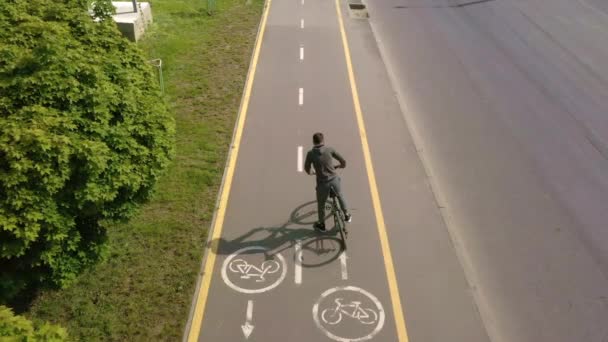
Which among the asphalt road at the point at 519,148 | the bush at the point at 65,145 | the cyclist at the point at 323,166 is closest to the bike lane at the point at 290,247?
the cyclist at the point at 323,166

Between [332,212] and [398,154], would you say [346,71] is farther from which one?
[332,212]

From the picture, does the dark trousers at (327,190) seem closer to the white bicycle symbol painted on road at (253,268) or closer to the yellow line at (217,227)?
the white bicycle symbol painted on road at (253,268)

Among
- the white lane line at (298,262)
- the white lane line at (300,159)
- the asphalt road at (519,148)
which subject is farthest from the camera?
the white lane line at (300,159)

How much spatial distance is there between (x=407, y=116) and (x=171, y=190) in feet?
21.8

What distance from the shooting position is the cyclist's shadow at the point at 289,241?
29.6 feet

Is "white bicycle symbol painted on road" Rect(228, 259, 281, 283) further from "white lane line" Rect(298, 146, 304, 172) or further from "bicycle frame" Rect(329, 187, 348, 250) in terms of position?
"white lane line" Rect(298, 146, 304, 172)

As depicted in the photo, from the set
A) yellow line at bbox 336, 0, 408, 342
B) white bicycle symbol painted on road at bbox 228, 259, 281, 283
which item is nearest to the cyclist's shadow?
white bicycle symbol painted on road at bbox 228, 259, 281, 283

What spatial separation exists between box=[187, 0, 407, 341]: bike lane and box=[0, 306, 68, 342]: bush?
2643 mm

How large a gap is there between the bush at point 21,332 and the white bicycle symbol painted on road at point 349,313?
397 cm

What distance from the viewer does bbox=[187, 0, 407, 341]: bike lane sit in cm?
768

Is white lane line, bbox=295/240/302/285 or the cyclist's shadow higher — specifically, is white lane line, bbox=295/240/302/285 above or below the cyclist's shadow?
below

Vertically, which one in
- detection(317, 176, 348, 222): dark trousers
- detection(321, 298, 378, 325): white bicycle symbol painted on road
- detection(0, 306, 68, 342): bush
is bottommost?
detection(321, 298, 378, 325): white bicycle symbol painted on road

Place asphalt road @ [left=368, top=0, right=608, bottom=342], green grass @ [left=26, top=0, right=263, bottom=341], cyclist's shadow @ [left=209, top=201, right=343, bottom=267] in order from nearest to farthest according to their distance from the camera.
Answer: green grass @ [left=26, top=0, right=263, bottom=341]
asphalt road @ [left=368, top=0, right=608, bottom=342]
cyclist's shadow @ [left=209, top=201, right=343, bottom=267]

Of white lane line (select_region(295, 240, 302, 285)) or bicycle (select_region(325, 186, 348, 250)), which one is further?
bicycle (select_region(325, 186, 348, 250))
